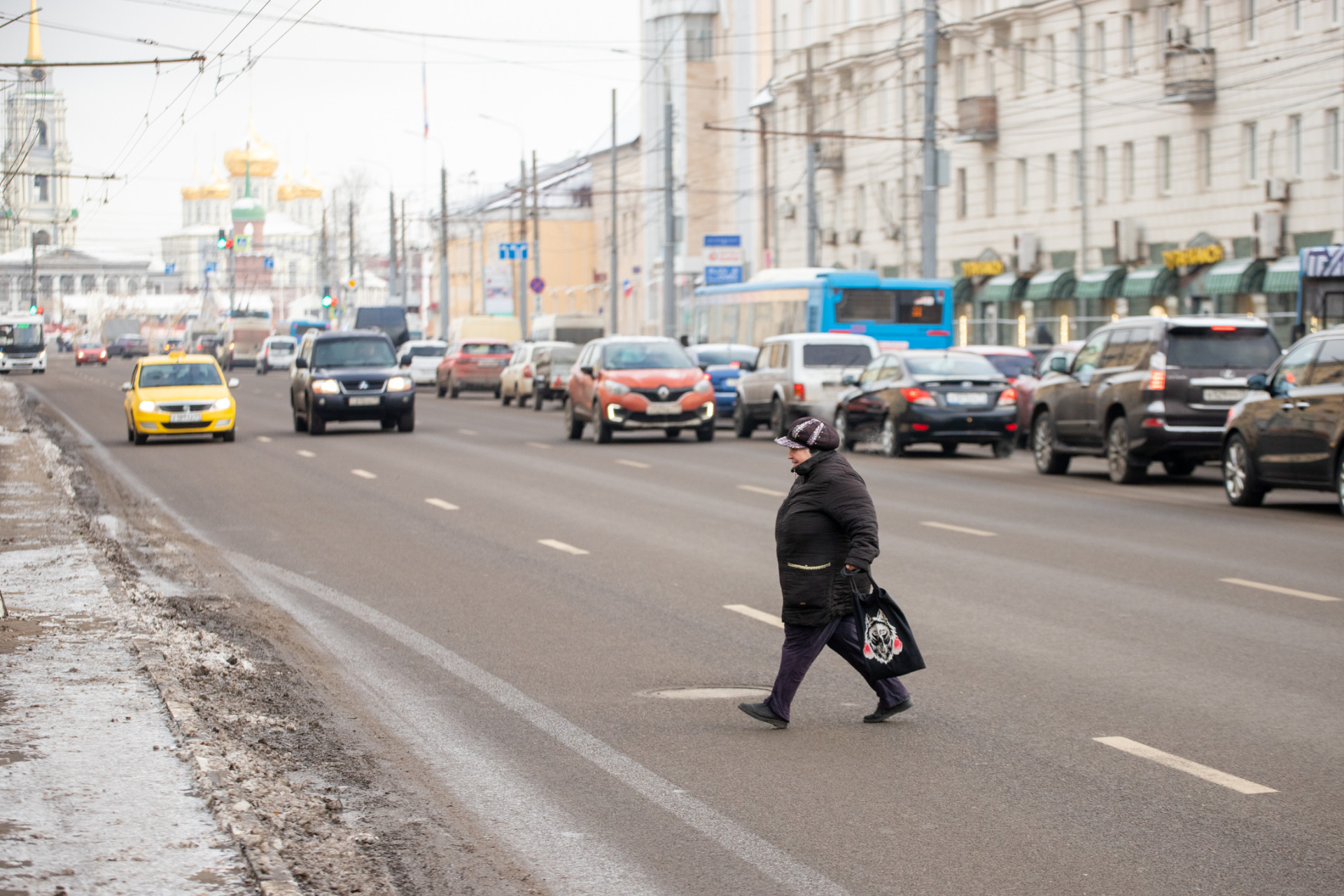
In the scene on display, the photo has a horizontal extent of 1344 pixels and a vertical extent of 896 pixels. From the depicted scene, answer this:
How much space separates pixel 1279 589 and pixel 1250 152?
34.0 m

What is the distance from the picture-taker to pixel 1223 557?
46.9 feet

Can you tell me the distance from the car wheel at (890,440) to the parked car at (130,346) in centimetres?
10157

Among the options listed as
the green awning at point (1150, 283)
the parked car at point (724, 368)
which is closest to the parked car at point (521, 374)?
the parked car at point (724, 368)

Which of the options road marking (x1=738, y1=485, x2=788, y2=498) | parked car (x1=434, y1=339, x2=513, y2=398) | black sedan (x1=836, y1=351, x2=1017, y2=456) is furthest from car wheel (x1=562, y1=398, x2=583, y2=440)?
parked car (x1=434, y1=339, x2=513, y2=398)

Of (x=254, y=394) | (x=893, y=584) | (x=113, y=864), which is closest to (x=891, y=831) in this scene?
(x=113, y=864)

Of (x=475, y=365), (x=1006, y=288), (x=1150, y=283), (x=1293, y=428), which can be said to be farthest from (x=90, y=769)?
(x=1006, y=288)

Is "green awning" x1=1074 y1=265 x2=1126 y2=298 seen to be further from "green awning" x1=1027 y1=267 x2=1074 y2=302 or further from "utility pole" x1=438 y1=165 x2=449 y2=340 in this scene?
"utility pole" x1=438 y1=165 x2=449 y2=340

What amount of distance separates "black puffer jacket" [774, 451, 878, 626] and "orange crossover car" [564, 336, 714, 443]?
22.8 meters

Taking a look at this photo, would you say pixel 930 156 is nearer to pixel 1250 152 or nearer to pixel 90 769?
pixel 1250 152

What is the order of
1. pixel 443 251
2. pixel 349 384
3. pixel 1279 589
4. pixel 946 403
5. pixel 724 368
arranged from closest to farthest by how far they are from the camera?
pixel 1279 589, pixel 946 403, pixel 349 384, pixel 724 368, pixel 443 251

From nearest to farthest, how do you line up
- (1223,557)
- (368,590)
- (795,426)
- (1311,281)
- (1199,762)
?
(1199,762) → (795,426) → (368,590) → (1223,557) → (1311,281)

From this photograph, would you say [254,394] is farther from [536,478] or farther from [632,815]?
[632,815]

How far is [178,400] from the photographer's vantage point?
3114cm

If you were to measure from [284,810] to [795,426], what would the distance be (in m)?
2.80
